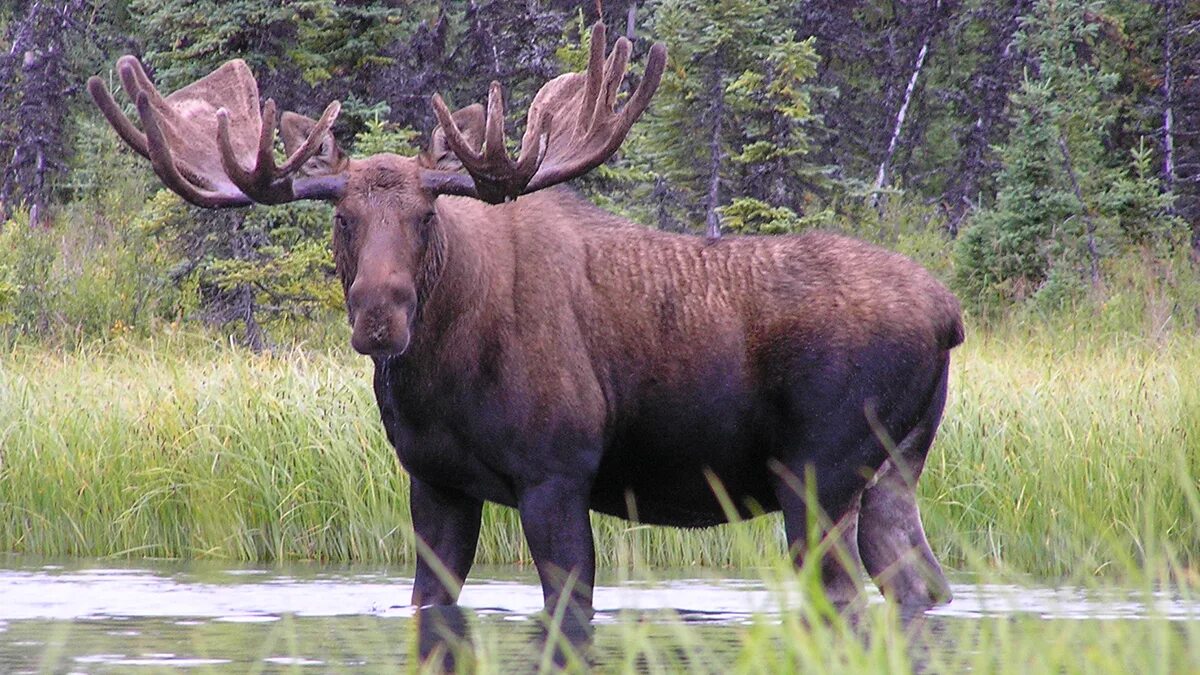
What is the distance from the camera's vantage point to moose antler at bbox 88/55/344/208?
22.6 feet

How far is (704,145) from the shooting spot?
75.9 feet

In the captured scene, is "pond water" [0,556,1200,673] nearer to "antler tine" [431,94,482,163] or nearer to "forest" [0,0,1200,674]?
"forest" [0,0,1200,674]

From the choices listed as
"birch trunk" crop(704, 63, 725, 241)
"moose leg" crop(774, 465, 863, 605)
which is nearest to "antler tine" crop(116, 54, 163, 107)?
"moose leg" crop(774, 465, 863, 605)

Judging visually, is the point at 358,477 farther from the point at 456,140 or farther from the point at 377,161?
the point at 456,140

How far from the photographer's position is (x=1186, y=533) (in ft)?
31.3

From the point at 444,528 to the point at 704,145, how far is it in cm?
1640

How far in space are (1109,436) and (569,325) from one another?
13.4 ft

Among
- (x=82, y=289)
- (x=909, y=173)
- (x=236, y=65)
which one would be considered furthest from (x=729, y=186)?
(x=236, y=65)

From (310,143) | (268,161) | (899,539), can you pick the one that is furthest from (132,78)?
(899,539)

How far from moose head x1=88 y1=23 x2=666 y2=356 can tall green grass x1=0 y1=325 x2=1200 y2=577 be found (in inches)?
107

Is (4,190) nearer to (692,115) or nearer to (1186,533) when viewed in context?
(692,115)

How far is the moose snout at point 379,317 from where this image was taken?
6.31m

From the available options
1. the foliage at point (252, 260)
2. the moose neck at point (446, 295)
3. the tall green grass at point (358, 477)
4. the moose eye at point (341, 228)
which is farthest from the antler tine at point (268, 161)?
the foliage at point (252, 260)

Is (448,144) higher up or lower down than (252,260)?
higher up
